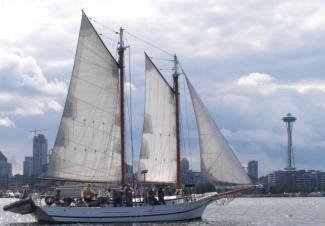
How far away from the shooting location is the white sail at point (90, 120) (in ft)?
267

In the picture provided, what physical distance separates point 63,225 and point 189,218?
13575 mm

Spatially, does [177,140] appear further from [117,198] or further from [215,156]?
[117,198]

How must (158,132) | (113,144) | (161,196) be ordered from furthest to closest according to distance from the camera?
(158,132) < (113,144) < (161,196)

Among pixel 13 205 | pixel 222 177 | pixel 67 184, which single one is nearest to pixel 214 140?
pixel 222 177

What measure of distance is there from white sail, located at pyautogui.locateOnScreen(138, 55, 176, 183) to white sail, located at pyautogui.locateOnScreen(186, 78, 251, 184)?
3738mm

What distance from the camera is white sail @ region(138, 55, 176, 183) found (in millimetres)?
85688

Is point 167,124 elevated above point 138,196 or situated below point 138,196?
above

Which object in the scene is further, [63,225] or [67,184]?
[67,184]

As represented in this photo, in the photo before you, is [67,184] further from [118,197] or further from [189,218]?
[189,218]

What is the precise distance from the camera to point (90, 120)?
271ft

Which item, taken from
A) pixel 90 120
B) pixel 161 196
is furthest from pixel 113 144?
pixel 161 196

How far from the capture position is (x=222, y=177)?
8438 cm

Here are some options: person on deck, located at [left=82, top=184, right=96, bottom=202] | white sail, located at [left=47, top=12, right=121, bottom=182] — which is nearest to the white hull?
person on deck, located at [left=82, top=184, right=96, bottom=202]

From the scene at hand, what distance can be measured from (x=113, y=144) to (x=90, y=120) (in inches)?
136
